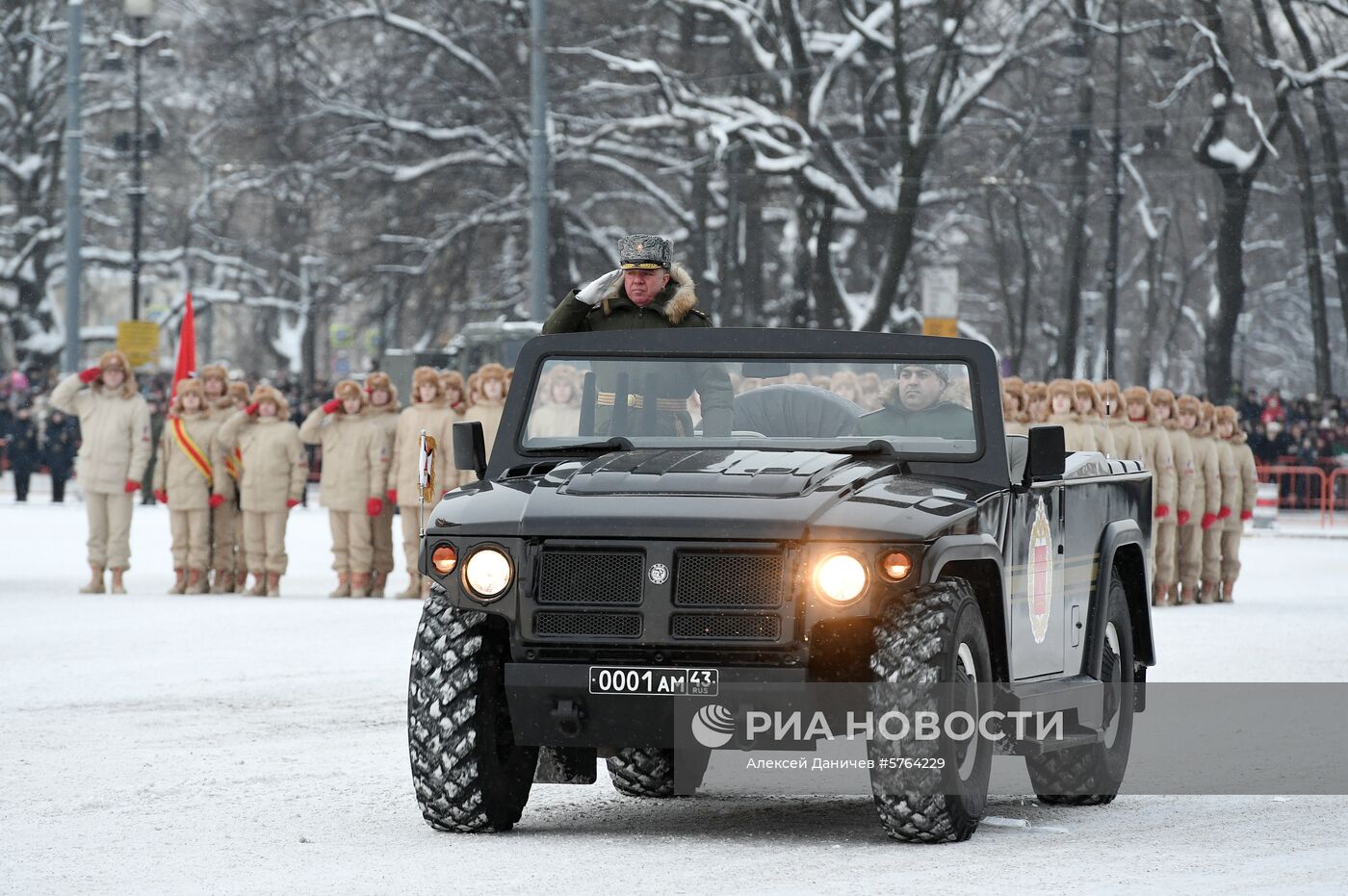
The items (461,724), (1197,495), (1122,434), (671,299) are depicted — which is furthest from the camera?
(1197,495)

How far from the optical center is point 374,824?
27.6 ft

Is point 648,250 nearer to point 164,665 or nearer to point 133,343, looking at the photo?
point 164,665

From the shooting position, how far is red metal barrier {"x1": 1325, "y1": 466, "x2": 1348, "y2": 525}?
3844 centimetres

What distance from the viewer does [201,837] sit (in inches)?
321

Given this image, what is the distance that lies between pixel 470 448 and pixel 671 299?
Result: 119cm

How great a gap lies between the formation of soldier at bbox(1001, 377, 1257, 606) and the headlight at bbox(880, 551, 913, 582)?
13709 millimetres

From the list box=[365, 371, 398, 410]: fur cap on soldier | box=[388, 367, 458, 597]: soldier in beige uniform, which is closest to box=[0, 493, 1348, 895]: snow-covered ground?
box=[388, 367, 458, 597]: soldier in beige uniform

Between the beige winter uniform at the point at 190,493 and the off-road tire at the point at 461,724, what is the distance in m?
13.9

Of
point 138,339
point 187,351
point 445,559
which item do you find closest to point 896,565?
point 445,559

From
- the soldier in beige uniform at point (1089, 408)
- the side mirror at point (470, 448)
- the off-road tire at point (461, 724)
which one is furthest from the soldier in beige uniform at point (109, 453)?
the off-road tire at point (461, 724)

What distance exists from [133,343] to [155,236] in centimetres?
2019

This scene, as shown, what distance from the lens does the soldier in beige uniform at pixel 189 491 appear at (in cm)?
2144

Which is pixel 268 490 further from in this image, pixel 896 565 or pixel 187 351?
pixel 896 565

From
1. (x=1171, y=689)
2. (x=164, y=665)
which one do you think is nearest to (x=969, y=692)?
(x=1171, y=689)
